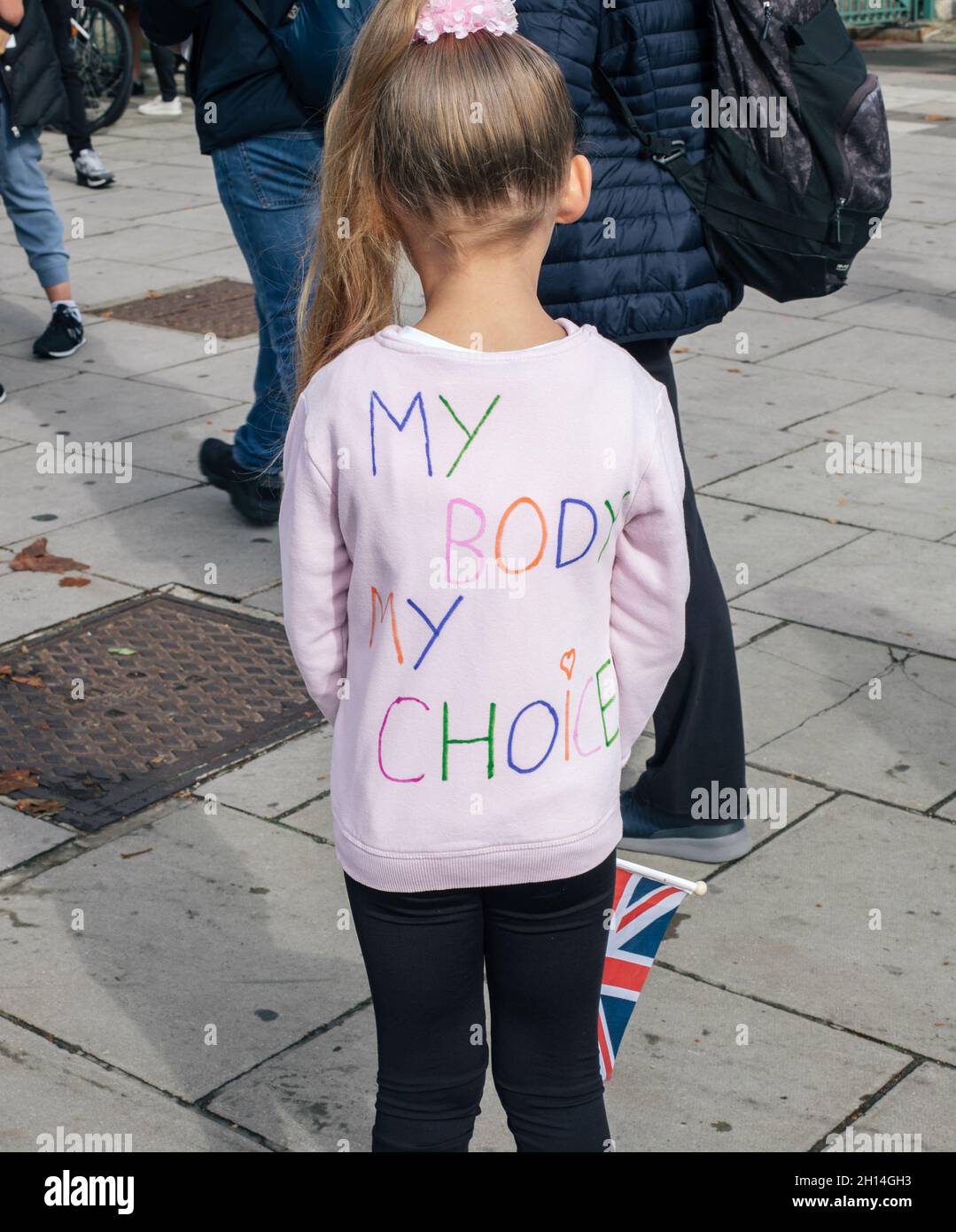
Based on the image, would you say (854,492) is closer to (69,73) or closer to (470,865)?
(470,865)

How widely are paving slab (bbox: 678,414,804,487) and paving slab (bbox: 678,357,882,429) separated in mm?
79

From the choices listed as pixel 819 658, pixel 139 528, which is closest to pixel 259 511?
pixel 139 528

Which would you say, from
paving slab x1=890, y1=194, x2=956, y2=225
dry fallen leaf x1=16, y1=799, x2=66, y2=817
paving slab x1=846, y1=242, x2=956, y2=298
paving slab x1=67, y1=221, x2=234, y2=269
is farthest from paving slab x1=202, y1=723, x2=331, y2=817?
paving slab x1=890, y1=194, x2=956, y2=225

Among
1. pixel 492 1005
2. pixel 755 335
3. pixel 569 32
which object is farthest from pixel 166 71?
pixel 492 1005

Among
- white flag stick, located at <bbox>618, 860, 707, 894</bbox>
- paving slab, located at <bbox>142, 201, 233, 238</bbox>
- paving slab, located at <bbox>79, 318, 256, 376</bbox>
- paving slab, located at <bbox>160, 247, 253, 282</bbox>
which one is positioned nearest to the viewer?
white flag stick, located at <bbox>618, 860, 707, 894</bbox>

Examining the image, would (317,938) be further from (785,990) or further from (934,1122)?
(934,1122)

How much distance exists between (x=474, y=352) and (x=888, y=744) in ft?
8.17

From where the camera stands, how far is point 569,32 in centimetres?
297

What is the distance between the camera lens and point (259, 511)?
548 centimetres

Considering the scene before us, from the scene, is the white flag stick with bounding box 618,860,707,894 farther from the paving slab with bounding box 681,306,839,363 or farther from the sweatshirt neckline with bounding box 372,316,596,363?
the paving slab with bounding box 681,306,839,363

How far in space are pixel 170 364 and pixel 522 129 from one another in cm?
580

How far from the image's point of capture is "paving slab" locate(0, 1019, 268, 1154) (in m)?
2.76

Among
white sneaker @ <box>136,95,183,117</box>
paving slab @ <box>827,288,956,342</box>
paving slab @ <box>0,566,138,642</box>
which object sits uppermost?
paving slab @ <box>0,566,138,642</box>

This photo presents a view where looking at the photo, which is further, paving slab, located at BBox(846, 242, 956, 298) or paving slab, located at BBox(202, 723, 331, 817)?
paving slab, located at BBox(846, 242, 956, 298)
